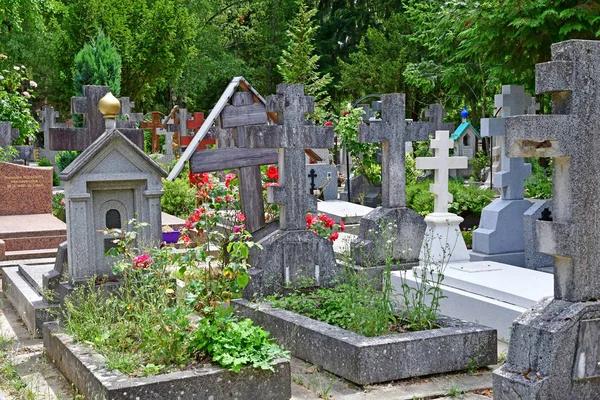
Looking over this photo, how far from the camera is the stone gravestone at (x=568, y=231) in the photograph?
191 inches

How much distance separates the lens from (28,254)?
1220 cm

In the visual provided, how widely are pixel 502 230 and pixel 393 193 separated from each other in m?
1.47

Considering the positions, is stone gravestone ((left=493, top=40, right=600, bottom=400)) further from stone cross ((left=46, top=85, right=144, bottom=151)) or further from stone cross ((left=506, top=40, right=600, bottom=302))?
stone cross ((left=46, top=85, right=144, bottom=151))

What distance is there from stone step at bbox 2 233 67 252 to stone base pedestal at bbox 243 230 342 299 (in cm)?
535

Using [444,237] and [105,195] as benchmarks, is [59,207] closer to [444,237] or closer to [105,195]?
[105,195]

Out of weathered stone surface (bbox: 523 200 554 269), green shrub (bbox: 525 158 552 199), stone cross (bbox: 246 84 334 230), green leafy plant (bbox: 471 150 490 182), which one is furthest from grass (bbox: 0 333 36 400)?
green leafy plant (bbox: 471 150 490 182)

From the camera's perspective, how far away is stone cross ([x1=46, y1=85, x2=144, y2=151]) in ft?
27.8

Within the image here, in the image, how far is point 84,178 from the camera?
7949 mm

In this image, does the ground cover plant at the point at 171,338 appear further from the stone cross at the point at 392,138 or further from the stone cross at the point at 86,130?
the stone cross at the point at 392,138

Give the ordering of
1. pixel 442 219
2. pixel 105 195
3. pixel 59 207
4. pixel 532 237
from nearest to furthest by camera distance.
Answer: pixel 105 195 → pixel 442 219 → pixel 532 237 → pixel 59 207

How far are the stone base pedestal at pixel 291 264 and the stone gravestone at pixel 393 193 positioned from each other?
113 cm

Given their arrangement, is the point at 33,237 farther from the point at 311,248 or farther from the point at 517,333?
the point at 517,333

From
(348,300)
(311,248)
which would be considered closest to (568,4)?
(311,248)

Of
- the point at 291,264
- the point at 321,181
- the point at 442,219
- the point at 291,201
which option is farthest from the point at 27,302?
the point at 321,181
